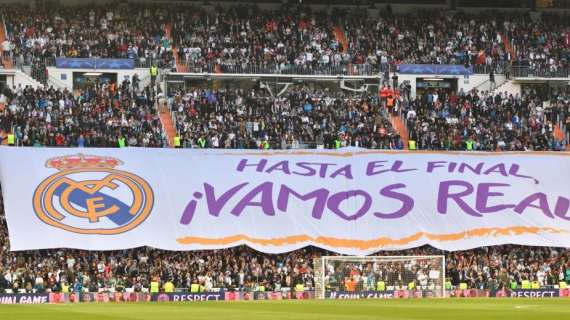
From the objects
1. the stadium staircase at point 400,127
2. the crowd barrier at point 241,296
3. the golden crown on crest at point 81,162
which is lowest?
the crowd barrier at point 241,296

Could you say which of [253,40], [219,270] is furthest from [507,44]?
[219,270]

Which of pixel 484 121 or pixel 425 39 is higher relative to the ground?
pixel 425 39

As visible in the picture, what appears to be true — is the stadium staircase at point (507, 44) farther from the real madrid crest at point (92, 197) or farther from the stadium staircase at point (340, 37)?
the real madrid crest at point (92, 197)

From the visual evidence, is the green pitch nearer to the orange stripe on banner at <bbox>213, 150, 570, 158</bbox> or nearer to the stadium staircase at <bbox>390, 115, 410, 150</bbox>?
the orange stripe on banner at <bbox>213, 150, 570, 158</bbox>

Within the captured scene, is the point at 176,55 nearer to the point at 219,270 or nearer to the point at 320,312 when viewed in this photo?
the point at 219,270

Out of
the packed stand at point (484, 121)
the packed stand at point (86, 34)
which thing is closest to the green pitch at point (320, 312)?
the packed stand at point (484, 121)

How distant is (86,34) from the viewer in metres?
68.0

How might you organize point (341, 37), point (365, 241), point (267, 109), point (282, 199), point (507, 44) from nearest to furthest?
point (365, 241)
point (282, 199)
point (267, 109)
point (341, 37)
point (507, 44)

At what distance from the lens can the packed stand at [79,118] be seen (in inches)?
2298

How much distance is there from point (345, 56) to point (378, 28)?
3775mm

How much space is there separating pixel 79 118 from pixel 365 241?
13.9 m

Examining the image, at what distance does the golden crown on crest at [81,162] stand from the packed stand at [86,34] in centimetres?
1127

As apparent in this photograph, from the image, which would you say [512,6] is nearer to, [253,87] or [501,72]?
[501,72]

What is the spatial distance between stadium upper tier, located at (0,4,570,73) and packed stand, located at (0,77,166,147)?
14.9 feet
